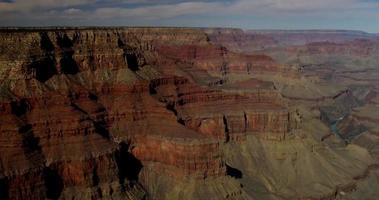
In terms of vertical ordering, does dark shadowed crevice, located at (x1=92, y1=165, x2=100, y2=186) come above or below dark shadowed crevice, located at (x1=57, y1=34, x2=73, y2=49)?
below

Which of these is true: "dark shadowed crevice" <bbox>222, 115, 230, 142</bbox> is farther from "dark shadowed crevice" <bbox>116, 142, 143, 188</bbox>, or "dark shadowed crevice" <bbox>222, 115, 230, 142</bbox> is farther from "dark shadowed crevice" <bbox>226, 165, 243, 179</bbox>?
"dark shadowed crevice" <bbox>116, 142, 143, 188</bbox>

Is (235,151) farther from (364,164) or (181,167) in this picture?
(364,164)

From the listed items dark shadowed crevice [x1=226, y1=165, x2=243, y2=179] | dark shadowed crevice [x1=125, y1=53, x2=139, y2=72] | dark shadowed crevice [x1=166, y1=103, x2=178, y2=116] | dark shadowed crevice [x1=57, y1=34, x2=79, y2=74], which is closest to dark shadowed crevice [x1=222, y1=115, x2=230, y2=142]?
dark shadowed crevice [x1=226, y1=165, x2=243, y2=179]

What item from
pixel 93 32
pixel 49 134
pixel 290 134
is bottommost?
pixel 290 134

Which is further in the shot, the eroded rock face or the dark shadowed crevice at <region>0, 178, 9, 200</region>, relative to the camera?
the eroded rock face

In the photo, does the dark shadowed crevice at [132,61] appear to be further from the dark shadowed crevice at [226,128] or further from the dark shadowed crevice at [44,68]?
the dark shadowed crevice at [226,128]

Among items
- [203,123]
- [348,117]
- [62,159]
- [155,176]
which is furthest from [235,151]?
[348,117]

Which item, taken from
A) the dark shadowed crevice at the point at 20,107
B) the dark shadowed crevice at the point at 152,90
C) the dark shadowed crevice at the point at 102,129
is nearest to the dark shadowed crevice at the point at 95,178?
the dark shadowed crevice at the point at 102,129

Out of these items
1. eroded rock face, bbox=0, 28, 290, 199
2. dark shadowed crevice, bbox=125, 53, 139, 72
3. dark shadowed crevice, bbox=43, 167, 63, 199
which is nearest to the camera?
dark shadowed crevice, bbox=43, 167, 63, 199

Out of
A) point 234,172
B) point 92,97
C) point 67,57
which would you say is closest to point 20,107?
point 92,97
